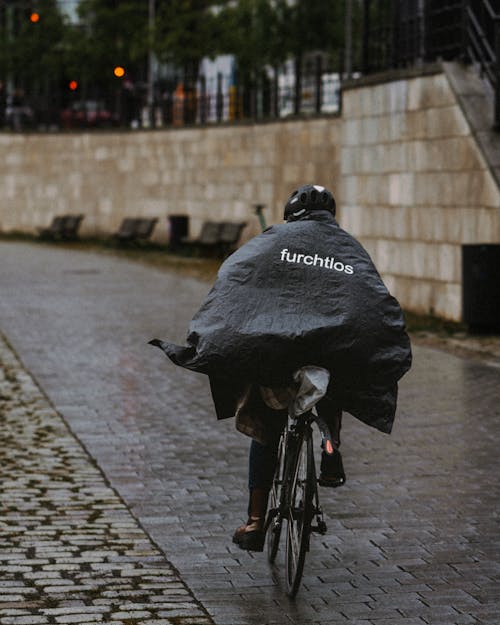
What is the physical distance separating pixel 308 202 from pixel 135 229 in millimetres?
26865

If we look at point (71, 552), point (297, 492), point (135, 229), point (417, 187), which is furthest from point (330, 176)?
point (297, 492)

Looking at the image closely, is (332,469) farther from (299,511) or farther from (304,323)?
(304,323)

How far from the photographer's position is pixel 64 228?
3578 cm

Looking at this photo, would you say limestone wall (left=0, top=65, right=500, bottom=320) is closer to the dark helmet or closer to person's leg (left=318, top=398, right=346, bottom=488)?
the dark helmet

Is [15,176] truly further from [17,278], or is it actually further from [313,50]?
[17,278]

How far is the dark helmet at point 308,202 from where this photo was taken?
6172 mm

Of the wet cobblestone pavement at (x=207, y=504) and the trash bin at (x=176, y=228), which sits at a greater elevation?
the wet cobblestone pavement at (x=207, y=504)

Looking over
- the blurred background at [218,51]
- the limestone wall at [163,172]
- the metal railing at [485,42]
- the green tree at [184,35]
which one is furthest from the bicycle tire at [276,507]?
the green tree at [184,35]

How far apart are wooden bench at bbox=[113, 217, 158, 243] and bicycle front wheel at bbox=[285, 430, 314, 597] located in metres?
26.3

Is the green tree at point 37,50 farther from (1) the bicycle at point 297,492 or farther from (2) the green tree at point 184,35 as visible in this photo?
(1) the bicycle at point 297,492

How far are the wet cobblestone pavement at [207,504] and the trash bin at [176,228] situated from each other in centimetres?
1699

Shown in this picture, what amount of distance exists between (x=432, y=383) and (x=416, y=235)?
5.78m

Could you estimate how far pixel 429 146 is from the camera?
17.4m

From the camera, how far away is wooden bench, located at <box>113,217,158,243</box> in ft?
106
